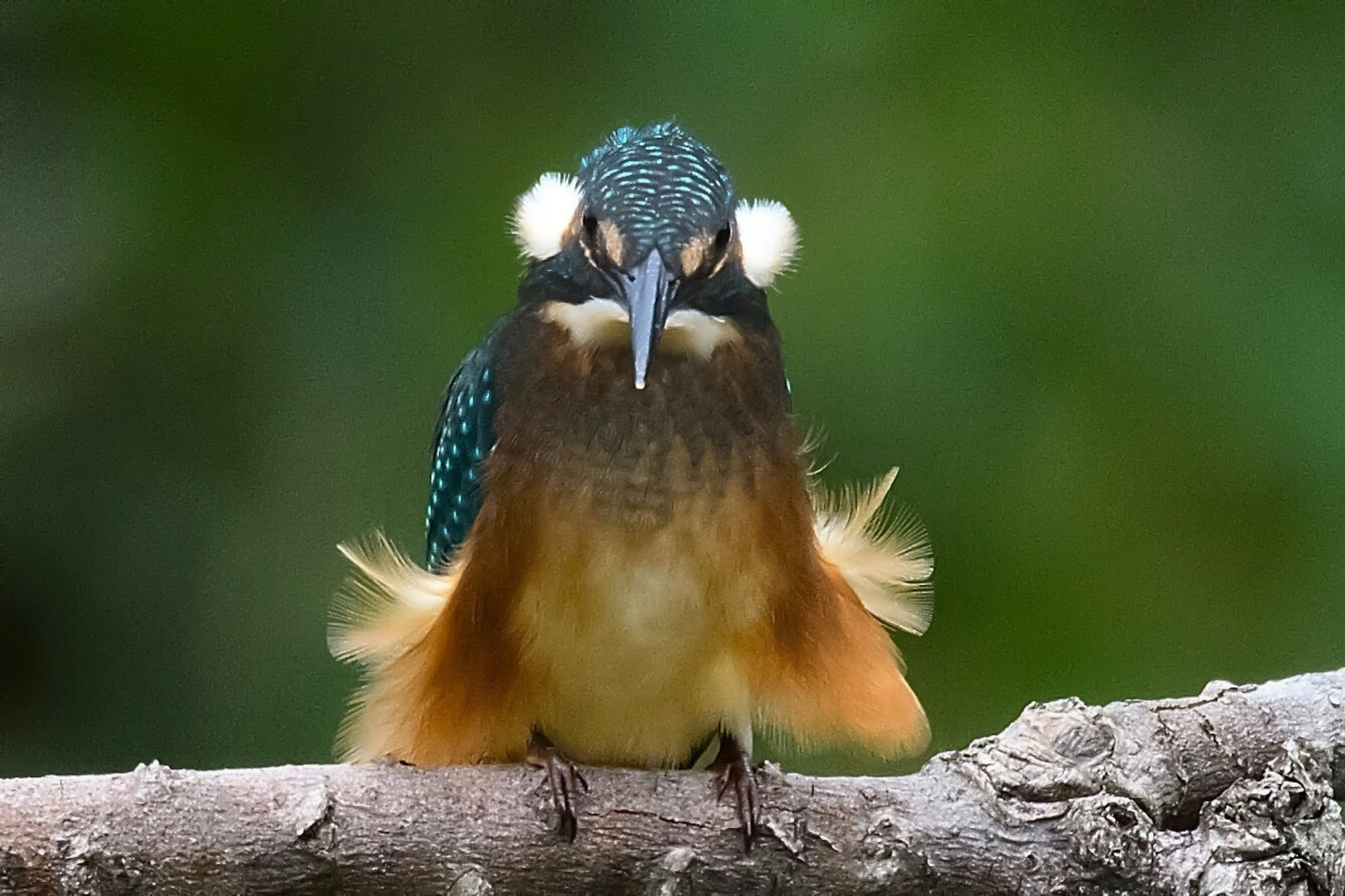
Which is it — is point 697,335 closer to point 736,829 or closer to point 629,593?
point 629,593

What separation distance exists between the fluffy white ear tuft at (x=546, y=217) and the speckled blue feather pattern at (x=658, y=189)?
3cm

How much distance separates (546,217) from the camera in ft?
5.51

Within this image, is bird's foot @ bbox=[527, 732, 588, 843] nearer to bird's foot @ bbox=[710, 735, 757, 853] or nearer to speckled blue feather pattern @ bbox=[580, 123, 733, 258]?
bird's foot @ bbox=[710, 735, 757, 853]

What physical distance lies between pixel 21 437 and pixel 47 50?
0.58 metres

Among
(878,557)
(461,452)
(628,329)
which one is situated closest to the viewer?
(628,329)

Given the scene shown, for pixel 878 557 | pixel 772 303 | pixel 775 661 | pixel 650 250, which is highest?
pixel 772 303

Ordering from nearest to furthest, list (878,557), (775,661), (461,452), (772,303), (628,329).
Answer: (628,329), (775,661), (461,452), (878,557), (772,303)

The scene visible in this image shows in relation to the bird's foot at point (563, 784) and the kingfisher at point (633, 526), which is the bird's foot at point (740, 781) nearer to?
the kingfisher at point (633, 526)

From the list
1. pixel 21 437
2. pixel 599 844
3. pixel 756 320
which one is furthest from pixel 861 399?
pixel 21 437

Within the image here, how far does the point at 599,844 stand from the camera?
1540 millimetres

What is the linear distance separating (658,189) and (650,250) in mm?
87

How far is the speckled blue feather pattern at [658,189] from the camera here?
1.52 metres

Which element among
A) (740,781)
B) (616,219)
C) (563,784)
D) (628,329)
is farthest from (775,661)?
(616,219)

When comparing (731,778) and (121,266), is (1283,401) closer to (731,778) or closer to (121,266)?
(731,778)
